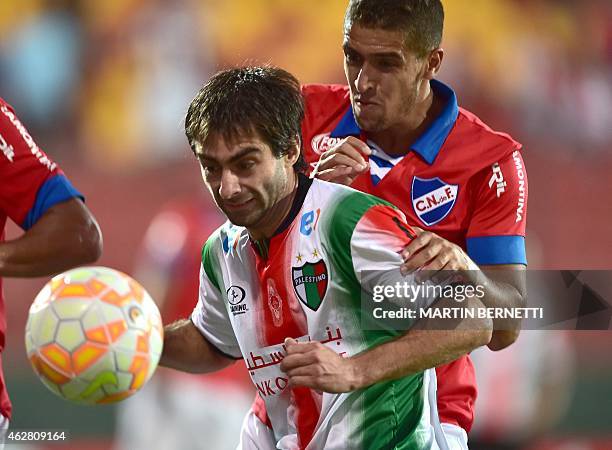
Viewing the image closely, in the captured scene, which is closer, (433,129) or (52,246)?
(52,246)

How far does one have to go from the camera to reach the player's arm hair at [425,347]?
324 cm

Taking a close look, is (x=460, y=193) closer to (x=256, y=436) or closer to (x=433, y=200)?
(x=433, y=200)

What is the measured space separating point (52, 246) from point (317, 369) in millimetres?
939

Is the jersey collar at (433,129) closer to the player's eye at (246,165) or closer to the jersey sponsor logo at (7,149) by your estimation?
the player's eye at (246,165)

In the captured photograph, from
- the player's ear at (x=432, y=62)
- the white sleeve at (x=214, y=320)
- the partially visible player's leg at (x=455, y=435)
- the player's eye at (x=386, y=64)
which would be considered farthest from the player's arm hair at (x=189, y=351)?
the player's ear at (x=432, y=62)

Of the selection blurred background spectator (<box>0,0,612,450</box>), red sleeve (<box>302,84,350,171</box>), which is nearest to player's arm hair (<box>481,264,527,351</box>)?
red sleeve (<box>302,84,350,171</box>)

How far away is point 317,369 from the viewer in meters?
3.12

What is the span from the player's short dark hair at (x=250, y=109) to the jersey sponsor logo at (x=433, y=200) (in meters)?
0.65

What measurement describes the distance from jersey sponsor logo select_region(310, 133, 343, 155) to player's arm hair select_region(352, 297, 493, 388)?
1.15 meters

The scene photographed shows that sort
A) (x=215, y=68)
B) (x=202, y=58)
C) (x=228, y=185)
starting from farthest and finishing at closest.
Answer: (x=202, y=58) → (x=215, y=68) → (x=228, y=185)

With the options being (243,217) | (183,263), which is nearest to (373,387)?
(243,217)

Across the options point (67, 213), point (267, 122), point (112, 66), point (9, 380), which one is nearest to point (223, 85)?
point (267, 122)

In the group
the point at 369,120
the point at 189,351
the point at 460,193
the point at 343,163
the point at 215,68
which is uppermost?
the point at 369,120

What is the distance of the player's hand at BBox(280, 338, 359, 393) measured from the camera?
3.12m
